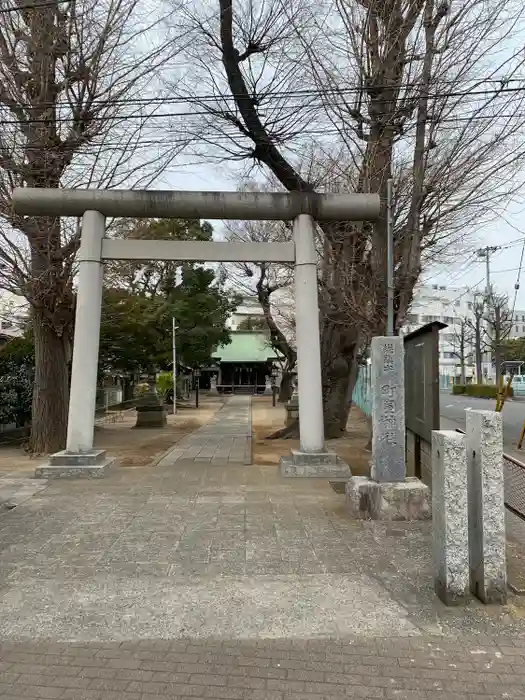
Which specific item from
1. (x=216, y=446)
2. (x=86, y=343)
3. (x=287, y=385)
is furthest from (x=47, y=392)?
(x=287, y=385)

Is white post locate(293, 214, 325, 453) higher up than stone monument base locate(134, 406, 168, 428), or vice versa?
white post locate(293, 214, 325, 453)

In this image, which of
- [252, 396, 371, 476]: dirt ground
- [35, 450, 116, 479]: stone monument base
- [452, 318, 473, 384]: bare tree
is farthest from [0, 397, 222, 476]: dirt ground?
[452, 318, 473, 384]: bare tree

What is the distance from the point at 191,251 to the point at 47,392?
17.2ft

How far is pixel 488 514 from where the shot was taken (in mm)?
4156

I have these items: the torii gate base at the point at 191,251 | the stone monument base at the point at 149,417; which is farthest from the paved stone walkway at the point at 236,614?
the stone monument base at the point at 149,417

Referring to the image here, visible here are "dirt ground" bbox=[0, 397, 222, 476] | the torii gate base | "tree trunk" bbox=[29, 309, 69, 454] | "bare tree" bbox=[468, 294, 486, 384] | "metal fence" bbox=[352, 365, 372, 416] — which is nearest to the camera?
the torii gate base

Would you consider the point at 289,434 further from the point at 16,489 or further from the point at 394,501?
the point at 394,501

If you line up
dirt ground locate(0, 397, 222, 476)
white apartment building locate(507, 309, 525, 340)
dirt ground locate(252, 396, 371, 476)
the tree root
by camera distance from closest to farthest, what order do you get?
1. dirt ground locate(0, 397, 222, 476)
2. dirt ground locate(252, 396, 371, 476)
3. the tree root
4. white apartment building locate(507, 309, 525, 340)

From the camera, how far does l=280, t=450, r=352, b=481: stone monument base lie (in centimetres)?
891

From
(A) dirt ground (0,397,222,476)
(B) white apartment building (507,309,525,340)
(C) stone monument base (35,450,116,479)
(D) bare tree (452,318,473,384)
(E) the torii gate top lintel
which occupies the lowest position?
(A) dirt ground (0,397,222,476)

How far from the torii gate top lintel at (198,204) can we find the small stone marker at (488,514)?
5770 millimetres

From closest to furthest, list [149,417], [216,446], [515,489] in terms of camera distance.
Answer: [515,489] < [216,446] < [149,417]

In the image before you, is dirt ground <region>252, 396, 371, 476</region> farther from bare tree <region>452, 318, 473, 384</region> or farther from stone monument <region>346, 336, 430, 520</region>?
bare tree <region>452, 318, 473, 384</region>

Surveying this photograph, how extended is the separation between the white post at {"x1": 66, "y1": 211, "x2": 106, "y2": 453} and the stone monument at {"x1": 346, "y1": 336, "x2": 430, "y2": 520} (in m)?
4.68
